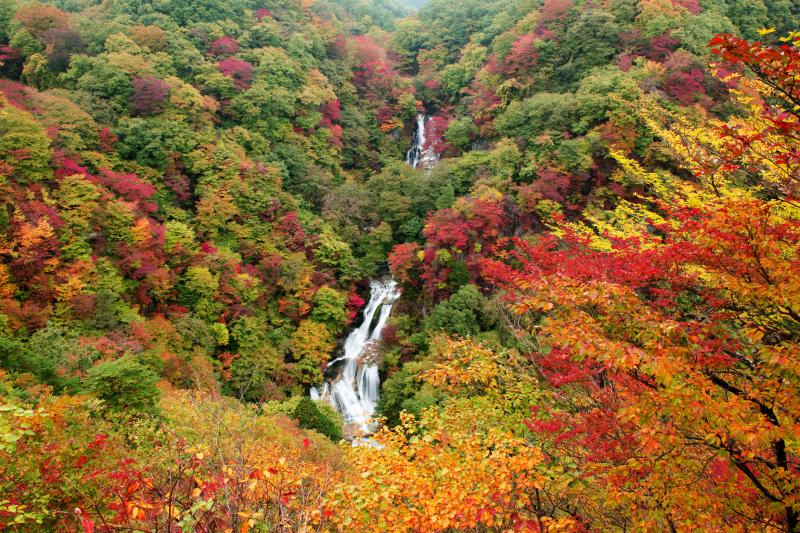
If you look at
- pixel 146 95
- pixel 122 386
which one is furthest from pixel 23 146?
pixel 122 386

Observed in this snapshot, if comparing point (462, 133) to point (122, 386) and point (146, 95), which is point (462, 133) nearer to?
point (146, 95)

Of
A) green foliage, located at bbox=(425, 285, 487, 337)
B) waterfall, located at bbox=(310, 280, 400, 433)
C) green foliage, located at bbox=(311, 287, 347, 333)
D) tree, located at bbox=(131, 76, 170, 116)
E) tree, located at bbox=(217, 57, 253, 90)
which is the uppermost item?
tree, located at bbox=(217, 57, 253, 90)

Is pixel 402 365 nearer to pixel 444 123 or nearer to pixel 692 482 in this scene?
pixel 692 482

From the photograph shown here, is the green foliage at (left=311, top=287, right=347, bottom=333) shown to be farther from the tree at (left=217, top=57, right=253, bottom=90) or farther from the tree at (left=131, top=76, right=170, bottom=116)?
the tree at (left=217, top=57, right=253, bottom=90)

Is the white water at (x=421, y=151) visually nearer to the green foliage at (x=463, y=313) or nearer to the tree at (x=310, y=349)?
the green foliage at (x=463, y=313)

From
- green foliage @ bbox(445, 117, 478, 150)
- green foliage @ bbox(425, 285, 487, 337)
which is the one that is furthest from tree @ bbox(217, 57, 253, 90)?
green foliage @ bbox(425, 285, 487, 337)

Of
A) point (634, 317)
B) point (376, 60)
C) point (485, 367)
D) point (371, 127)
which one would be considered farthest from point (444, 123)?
point (634, 317)

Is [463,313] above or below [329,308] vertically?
above
